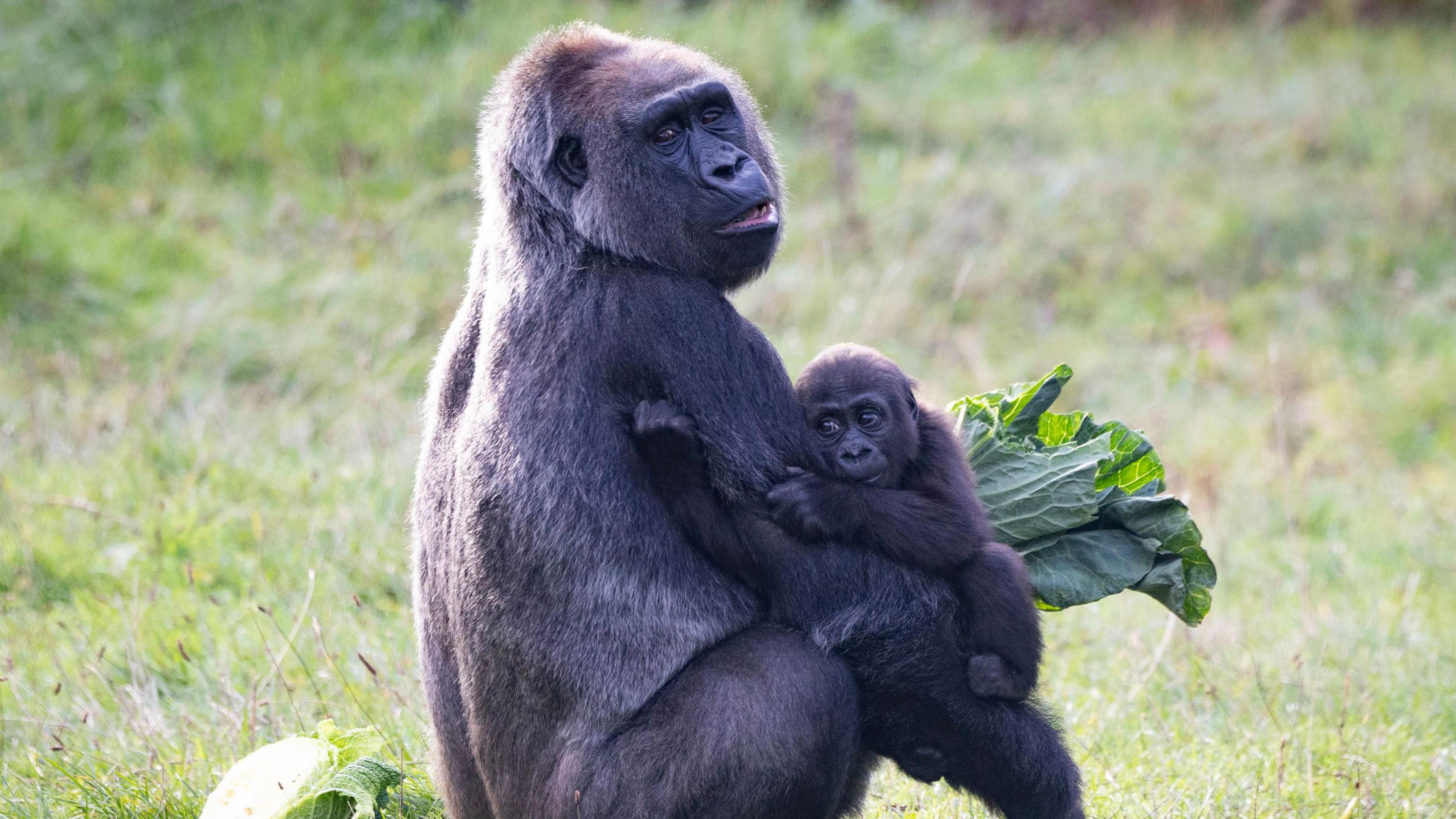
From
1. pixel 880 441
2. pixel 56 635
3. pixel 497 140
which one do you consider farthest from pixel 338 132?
pixel 880 441

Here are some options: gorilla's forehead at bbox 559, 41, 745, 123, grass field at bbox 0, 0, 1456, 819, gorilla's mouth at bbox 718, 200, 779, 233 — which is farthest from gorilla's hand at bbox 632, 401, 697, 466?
grass field at bbox 0, 0, 1456, 819

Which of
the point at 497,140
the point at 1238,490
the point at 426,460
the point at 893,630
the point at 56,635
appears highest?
the point at 497,140

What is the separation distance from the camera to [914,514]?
3020mm

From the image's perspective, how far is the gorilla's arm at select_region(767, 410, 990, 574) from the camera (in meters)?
2.92

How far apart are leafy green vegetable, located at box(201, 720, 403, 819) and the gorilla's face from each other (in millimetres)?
1377

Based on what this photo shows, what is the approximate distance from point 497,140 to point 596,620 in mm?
1258

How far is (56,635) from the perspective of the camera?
4531 millimetres

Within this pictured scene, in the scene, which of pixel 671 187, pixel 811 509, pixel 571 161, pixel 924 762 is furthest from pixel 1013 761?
pixel 571 161

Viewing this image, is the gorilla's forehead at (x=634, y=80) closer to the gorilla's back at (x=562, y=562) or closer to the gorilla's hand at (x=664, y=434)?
the gorilla's back at (x=562, y=562)

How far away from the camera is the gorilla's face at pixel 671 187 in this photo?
10.4 ft

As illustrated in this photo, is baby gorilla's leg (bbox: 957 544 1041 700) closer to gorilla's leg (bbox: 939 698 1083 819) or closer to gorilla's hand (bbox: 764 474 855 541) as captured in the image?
gorilla's leg (bbox: 939 698 1083 819)

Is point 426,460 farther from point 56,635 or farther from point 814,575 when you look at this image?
point 56,635

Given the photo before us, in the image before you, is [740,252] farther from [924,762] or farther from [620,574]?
[924,762]

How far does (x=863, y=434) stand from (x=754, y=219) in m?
0.57
